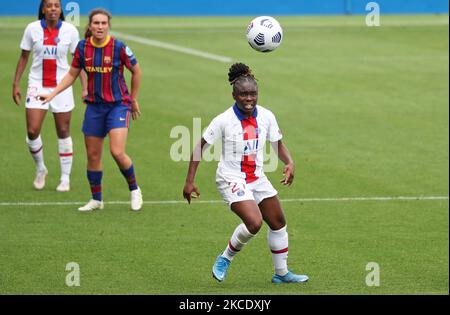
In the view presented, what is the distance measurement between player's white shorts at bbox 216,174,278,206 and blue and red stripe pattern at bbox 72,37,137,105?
11.6ft

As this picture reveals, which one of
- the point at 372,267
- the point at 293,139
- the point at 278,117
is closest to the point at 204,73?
the point at 278,117

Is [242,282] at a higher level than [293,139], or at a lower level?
lower

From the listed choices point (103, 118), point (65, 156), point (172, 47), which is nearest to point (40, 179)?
point (65, 156)

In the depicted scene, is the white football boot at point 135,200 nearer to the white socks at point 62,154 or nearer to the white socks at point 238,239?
the white socks at point 62,154

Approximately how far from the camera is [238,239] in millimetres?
10852

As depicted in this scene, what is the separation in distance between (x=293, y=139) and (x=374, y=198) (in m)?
4.58

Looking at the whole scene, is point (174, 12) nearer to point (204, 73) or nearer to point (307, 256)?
point (204, 73)

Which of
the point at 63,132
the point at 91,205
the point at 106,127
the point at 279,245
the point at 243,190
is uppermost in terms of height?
the point at 63,132

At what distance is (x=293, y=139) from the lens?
19922 millimetres

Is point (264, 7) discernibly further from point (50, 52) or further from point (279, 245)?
point (279, 245)

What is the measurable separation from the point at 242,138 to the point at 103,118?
3.72 metres

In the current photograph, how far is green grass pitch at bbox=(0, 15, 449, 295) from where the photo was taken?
11.3 meters

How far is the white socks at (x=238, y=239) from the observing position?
1076 centimetres

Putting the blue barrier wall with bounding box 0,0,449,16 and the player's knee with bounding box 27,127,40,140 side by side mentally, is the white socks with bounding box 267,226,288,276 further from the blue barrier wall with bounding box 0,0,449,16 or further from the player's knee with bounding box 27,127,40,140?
the blue barrier wall with bounding box 0,0,449,16
